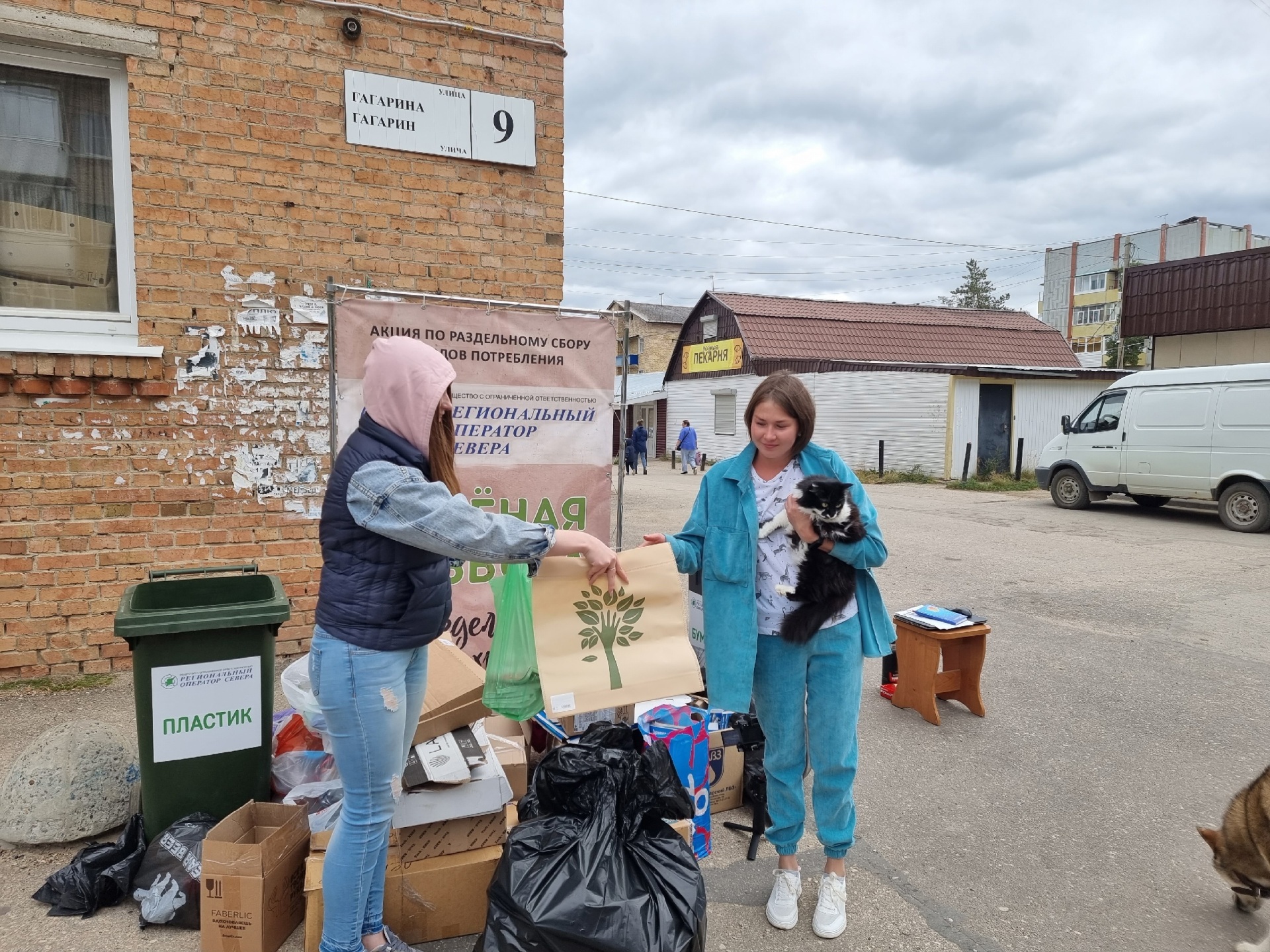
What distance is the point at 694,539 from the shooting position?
2785 millimetres

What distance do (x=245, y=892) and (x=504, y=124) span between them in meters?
4.59

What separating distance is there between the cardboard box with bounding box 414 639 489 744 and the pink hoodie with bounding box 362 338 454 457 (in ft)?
3.59

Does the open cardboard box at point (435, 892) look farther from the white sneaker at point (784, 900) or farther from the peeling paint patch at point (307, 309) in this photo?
the peeling paint patch at point (307, 309)

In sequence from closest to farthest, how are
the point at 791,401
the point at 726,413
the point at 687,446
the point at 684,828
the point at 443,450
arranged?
the point at 443,450 → the point at 791,401 → the point at 684,828 → the point at 687,446 → the point at 726,413

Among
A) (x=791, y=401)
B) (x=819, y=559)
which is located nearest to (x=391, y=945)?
(x=819, y=559)

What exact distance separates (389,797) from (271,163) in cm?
405

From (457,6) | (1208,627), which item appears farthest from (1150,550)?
(457,6)

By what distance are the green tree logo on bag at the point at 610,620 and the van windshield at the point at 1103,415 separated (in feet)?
42.5

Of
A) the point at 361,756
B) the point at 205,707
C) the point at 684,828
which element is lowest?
the point at 684,828

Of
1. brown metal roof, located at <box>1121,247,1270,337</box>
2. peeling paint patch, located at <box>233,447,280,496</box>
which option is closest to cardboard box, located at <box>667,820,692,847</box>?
peeling paint patch, located at <box>233,447,280,496</box>

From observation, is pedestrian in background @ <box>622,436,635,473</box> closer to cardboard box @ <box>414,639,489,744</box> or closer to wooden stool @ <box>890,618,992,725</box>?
wooden stool @ <box>890,618,992,725</box>

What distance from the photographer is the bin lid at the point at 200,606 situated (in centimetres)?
277

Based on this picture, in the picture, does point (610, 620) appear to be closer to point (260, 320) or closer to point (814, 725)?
point (814, 725)

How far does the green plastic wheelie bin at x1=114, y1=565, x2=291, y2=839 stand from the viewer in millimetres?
2809
